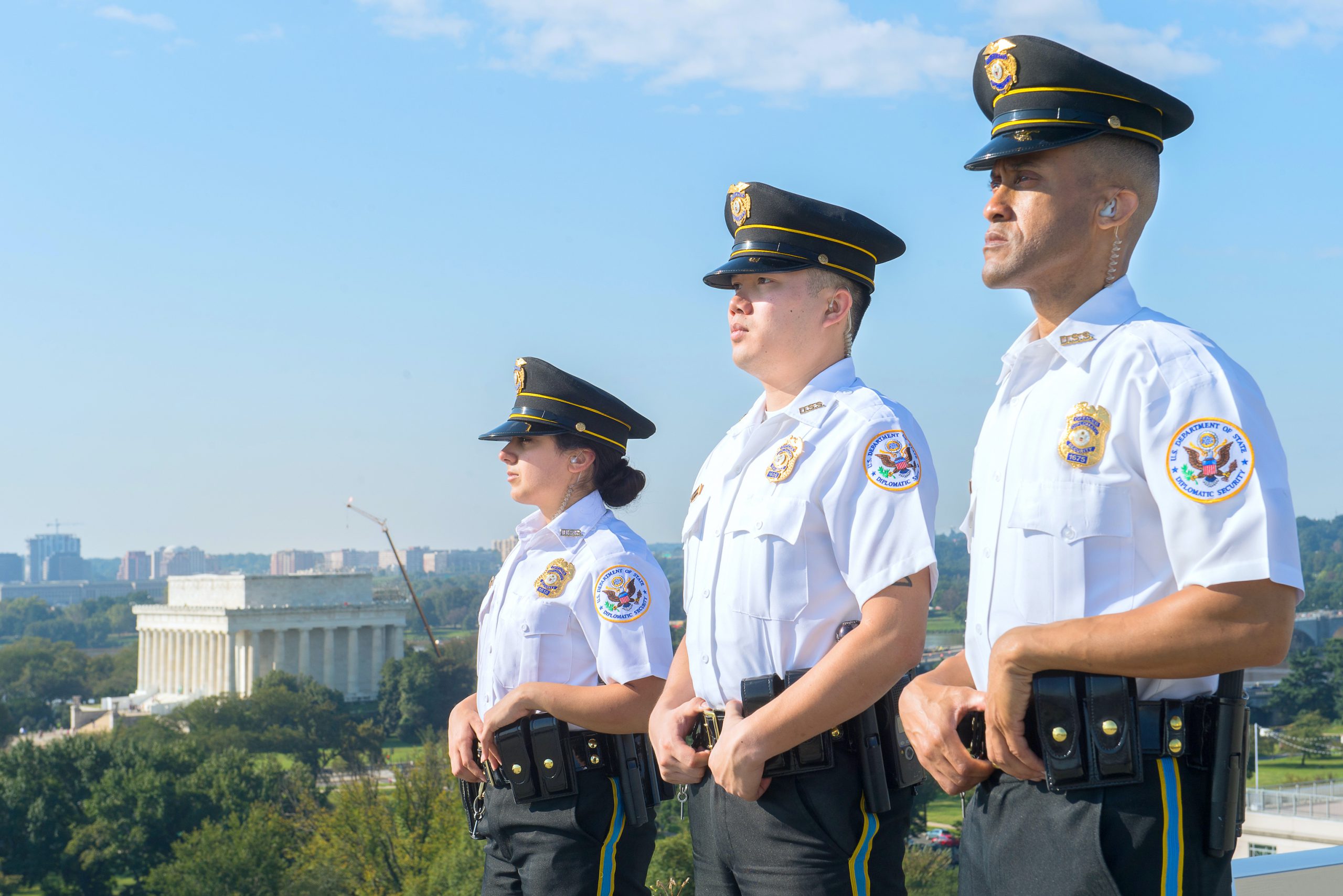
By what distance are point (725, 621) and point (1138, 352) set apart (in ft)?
5.56

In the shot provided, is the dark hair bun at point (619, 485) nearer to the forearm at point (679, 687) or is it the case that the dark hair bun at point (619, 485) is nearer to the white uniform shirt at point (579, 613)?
the white uniform shirt at point (579, 613)

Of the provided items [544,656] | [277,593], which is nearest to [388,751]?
[277,593]

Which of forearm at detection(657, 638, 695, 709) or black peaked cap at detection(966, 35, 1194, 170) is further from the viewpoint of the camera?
forearm at detection(657, 638, 695, 709)

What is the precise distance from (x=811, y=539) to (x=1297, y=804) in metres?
39.2

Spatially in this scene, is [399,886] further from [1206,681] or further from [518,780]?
[1206,681]

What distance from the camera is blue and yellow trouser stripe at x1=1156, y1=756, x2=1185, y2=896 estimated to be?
3.03 m

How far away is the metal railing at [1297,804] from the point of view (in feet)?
102

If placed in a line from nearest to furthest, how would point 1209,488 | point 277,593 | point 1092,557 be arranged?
point 1209,488 → point 1092,557 → point 277,593

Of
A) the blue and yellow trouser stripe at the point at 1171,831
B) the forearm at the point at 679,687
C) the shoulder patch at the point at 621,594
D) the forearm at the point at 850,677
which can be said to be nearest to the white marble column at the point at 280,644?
the shoulder patch at the point at 621,594

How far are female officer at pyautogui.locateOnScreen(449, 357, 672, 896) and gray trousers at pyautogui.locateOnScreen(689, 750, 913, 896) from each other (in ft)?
4.84

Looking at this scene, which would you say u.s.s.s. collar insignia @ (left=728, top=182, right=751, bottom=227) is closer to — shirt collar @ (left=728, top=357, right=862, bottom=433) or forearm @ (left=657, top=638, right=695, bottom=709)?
shirt collar @ (left=728, top=357, right=862, bottom=433)

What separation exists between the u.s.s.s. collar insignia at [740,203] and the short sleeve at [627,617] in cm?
175

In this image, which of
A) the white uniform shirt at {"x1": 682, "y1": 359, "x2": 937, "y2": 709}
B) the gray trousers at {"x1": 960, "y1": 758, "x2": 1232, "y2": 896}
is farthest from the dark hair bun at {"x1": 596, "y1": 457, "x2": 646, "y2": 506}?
the gray trousers at {"x1": 960, "y1": 758, "x2": 1232, "y2": 896}

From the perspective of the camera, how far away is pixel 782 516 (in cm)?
431
